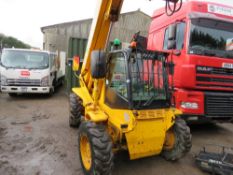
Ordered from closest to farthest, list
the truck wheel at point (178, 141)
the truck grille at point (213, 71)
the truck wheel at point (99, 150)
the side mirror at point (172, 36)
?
the truck wheel at point (99, 150) → the truck wheel at point (178, 141) → the truck grille at point (213, 71) → the side mirror at point (172, 36)

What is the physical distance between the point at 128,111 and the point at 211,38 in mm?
2850

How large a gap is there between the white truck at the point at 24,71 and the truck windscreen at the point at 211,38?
18.2 feet

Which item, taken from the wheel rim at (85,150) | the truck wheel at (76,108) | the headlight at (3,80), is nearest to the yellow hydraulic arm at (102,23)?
the truck wheel at (76,108)

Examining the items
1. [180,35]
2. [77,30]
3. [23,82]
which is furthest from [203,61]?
[77,30]

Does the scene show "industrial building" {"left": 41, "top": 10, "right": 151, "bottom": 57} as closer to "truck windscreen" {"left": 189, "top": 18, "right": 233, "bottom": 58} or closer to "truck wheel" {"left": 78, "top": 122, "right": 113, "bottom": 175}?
"truck windscreen" {"left": 189, "top": 18, "right": 233, "bottom": 58}

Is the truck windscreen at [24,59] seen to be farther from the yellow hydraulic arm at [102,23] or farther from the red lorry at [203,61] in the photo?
the red lorry at [203,61]

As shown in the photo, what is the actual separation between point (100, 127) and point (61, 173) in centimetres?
92

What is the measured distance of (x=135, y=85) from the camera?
2773mm

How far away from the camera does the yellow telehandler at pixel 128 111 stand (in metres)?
2.61

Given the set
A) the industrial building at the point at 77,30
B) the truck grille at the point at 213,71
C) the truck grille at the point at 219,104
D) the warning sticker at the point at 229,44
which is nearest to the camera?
the truck grille at the point at 213,71

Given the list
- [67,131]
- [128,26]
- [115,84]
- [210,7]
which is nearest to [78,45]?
[67,131]

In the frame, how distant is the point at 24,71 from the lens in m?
7.42

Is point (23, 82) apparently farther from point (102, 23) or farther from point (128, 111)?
point (128, 111)

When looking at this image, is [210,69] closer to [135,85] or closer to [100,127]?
[135,85]
